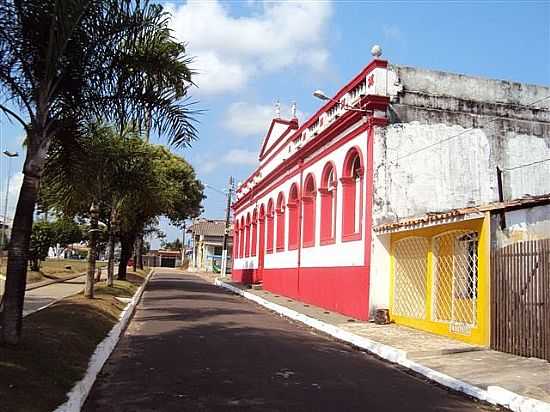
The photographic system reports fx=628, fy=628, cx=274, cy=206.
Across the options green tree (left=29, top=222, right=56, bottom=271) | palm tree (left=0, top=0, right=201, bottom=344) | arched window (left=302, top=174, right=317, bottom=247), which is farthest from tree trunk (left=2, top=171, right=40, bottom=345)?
green tree (left=29, top=222, right=56, bottom=271)

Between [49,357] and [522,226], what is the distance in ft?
25.7

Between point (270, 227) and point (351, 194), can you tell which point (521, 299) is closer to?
point (351, 194)

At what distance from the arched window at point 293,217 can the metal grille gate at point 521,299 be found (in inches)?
523

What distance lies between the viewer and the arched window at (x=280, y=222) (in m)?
→ 27.2

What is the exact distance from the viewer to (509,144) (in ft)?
57.1

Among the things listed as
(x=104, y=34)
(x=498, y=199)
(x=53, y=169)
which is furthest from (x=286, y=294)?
(x=104, y=34)

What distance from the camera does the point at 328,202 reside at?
20.7 metres

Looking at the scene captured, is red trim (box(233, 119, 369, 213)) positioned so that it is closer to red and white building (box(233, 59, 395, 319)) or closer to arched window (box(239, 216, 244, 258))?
red and white building (box(233, 59, 395, 319))

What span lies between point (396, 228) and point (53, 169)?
8.05m

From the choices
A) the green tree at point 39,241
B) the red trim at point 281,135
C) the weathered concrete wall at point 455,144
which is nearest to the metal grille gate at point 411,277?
the weathered concrete wall at point 455,144

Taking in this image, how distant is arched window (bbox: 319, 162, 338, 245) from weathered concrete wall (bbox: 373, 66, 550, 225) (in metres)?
3.49

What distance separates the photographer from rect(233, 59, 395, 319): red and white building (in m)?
16.5

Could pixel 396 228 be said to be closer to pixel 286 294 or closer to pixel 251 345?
pixel 251 345

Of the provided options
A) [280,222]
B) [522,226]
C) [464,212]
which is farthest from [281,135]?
[522,226]
